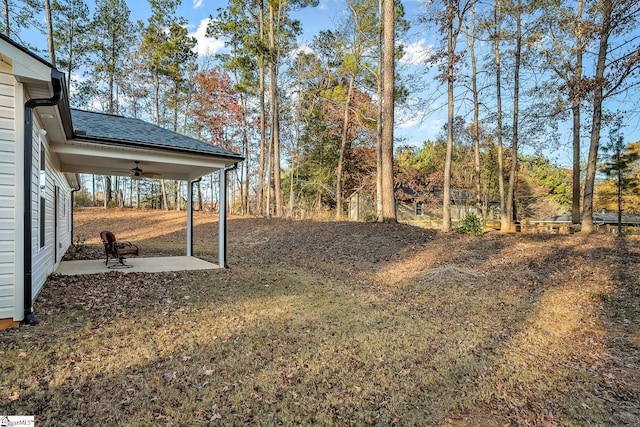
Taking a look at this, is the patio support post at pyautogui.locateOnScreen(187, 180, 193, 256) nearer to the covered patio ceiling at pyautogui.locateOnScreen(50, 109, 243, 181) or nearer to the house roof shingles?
the covered patio ceiling at pyautogui.locateOnScreen(50, 109, 243, 181)

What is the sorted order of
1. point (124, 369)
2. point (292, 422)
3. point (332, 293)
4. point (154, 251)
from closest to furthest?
point (292, 422) < point (124, 369) < point (332, 293) < point (154, 251)

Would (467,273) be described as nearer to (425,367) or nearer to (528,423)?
(425,367)

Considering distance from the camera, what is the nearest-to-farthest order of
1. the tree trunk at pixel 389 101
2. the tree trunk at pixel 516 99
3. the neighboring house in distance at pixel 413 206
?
the tree trunk at pixel 389 101
the tree trunk at pixel 516 99
the neighboring house in distance at pixel 413 206

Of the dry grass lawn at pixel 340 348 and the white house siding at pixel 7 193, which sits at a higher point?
the white house siding at pixel 7 193

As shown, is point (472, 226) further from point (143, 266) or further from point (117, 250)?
point (117, 250)

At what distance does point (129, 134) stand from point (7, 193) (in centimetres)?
357

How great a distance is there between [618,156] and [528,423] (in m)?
21.9

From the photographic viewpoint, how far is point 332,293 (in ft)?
20.8

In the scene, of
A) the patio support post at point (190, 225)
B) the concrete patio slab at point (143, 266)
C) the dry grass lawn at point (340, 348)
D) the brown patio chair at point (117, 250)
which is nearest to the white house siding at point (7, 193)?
the dry grass lawn at point (340, 348)

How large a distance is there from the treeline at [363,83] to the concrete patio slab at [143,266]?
6956mm

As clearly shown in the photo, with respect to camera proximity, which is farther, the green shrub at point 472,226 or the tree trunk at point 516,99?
the tree trunk at point 516,99

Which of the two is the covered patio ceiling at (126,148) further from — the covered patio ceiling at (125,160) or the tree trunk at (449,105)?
the tree trunk at (449,105)

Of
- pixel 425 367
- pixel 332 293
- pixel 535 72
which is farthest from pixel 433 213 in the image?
pixel 425 367

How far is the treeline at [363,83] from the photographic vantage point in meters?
11.8
